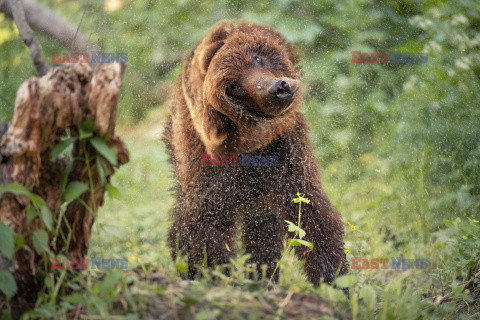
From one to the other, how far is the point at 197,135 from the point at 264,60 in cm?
73

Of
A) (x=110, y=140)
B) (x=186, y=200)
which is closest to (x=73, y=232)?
(x=110, y=140)

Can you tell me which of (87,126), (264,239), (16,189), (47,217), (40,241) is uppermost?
(87,126)

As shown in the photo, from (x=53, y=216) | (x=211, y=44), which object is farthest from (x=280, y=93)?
(x=53, y=216)

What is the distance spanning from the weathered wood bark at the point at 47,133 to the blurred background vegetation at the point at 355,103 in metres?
1.68

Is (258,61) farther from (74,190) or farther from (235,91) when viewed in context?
(74,190)

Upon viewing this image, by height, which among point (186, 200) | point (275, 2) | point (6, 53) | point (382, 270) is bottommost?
point (382, 270)

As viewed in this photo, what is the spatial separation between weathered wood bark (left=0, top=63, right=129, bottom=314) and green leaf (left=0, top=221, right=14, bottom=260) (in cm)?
13

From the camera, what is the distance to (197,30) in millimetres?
5922

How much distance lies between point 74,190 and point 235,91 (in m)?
1.54

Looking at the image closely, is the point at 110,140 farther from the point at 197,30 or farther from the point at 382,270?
the point at 197,30

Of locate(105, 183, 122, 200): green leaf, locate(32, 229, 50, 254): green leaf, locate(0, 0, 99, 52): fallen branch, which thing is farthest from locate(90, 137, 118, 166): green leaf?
locate(0, 0, 99, 52): fallen branch

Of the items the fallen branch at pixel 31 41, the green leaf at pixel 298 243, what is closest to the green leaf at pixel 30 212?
the fallen branch at pixel 31 41

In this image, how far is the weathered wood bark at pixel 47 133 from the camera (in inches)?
85.2

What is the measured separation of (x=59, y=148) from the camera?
2.21 m
